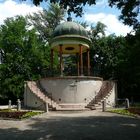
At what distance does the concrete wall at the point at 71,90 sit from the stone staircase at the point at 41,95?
0.86m

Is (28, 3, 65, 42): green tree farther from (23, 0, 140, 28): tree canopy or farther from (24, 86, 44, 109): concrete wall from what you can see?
(23, 0, 140, 28): tree canopy

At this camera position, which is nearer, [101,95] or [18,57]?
[101,95]

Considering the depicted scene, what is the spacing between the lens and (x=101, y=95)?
37.9m

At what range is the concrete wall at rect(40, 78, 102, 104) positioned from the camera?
36.9 m

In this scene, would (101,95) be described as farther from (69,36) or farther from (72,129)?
(72,129)

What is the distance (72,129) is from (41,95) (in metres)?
15.7

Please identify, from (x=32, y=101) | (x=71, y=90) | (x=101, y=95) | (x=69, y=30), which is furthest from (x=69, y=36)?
(x=32, y=101)

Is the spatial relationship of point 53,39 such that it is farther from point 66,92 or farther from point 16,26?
point 16,26

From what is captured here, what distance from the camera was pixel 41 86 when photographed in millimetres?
38906

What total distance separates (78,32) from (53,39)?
2.64 metres

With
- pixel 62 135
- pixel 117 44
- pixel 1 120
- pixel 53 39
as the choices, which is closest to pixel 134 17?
pixel 62 135

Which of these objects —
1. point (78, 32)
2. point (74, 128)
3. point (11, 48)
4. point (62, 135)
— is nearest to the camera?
point (62, 135)

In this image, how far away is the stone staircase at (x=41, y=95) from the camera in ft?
114

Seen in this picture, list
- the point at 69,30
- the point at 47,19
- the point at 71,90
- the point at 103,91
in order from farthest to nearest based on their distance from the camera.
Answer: the point at 47,19 < the point at 69,30 < the point at 103,91 < the point at 71,90
